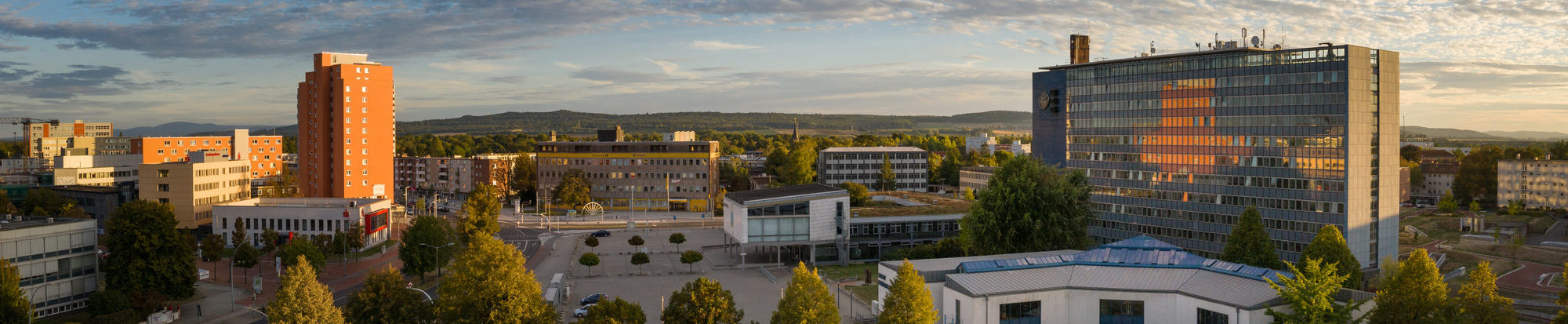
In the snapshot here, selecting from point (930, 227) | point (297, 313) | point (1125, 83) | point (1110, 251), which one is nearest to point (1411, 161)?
point (1125, 83)

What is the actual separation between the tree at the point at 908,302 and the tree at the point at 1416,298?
18.0 meters

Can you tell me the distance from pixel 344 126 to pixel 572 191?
2711 cm

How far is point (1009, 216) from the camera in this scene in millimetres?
62688

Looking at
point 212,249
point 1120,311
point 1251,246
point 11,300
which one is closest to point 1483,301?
point 1251,246

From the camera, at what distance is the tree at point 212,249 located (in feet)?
220

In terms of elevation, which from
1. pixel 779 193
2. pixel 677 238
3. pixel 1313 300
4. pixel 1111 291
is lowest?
pixel 677 238

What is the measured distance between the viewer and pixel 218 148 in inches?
6476

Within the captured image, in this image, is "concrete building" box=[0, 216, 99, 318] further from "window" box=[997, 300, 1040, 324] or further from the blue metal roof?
the blue metal roof

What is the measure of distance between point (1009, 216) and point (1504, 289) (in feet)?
113

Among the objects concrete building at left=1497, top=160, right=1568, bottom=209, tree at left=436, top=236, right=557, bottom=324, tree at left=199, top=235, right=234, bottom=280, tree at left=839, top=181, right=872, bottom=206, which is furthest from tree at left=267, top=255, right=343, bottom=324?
concrete building at left=1497, top=160, right=1568, bottom=209

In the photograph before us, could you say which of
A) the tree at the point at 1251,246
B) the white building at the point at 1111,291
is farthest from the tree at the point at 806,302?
the tree at the point at 1251,246

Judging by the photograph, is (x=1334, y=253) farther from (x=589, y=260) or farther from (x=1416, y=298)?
(x=589, y=260)

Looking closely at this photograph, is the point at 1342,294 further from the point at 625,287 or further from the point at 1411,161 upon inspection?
the point at 1411,161

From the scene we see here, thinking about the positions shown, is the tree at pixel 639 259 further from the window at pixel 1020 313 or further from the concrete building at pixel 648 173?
the concrete building at pixel 648 173
